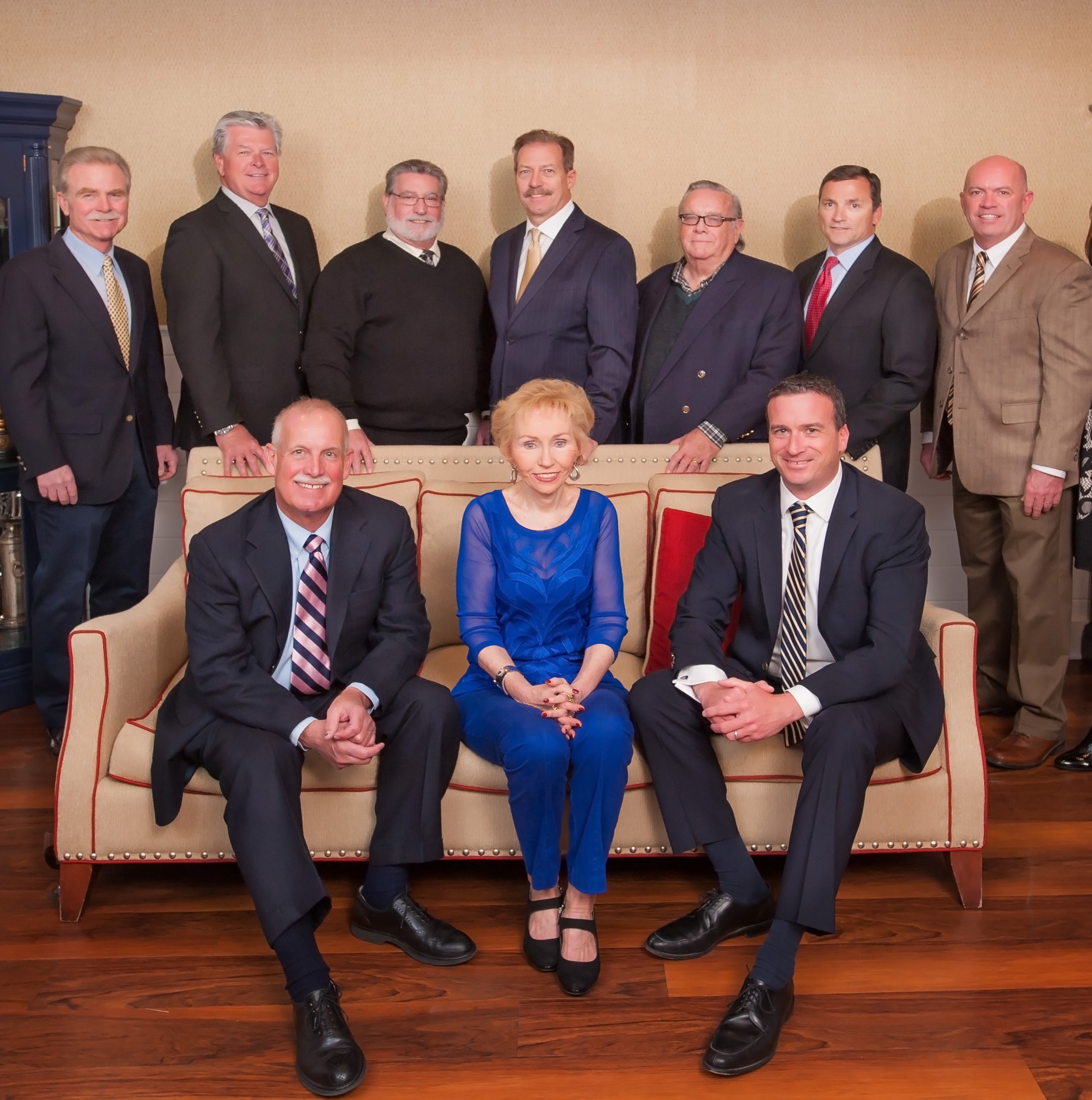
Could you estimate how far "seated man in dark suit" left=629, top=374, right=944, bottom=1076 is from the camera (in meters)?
2.60

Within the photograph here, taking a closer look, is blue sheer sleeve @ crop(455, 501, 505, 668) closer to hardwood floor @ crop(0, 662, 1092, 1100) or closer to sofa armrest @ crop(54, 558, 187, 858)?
hardwood floor @ crop(0, 662, 1092, 1100)

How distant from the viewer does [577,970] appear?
8.36 ft

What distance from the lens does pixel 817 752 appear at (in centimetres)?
258

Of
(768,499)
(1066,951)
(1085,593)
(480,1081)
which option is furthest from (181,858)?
(1085,593)

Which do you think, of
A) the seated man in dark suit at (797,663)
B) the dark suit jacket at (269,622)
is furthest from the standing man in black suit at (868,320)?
the dark suit jacket at (269,622)

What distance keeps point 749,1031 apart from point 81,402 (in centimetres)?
265

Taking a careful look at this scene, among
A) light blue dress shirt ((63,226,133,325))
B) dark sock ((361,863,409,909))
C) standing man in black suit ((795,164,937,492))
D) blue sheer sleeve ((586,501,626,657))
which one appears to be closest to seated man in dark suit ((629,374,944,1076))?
blue sheer sleeve ((586,501,626,657))

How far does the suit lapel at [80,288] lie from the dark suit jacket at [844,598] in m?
1.97

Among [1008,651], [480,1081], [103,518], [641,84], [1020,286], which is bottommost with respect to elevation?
[480,1081]

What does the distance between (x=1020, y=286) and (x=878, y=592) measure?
144cm

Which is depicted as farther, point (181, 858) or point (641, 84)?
point (641, 84)

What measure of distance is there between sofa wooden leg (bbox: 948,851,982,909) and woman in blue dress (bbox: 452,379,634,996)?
833 millimetres

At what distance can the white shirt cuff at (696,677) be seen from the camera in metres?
2.74

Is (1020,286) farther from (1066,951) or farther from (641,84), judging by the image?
(1066,951)
